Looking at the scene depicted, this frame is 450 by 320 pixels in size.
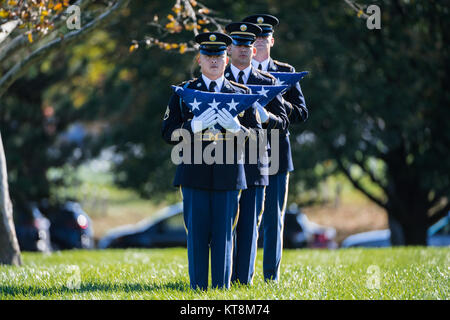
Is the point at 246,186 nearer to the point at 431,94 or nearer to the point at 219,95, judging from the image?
the point at 219,95

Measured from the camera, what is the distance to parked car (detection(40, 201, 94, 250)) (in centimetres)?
1711

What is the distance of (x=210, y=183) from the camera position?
18.4ft

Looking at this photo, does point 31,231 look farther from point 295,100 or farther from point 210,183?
point 210,183

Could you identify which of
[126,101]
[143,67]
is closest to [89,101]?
[126,101]

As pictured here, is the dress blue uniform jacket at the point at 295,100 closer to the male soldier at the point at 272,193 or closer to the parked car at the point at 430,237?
the male soldier at the point at 272,193

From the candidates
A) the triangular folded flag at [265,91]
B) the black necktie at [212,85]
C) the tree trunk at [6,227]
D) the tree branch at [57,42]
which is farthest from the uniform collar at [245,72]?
the tree trunk at [6,227]

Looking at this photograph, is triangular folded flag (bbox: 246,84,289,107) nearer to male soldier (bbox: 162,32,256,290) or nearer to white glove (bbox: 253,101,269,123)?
white glove (bbox: 253,101,269,123)

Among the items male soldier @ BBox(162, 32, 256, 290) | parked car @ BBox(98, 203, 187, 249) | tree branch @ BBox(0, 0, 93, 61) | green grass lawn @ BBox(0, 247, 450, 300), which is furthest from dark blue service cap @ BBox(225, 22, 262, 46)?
parked car @ BBox(98, 203, 187, 249)

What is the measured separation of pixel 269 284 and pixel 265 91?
1700 millimetres

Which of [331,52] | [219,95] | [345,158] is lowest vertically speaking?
[345,158]

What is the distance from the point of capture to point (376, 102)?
13.7 meters

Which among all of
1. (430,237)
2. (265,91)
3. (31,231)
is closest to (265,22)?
(265,91)

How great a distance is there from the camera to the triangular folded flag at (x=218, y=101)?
5539 mm

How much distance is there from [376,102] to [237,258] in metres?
8.32
